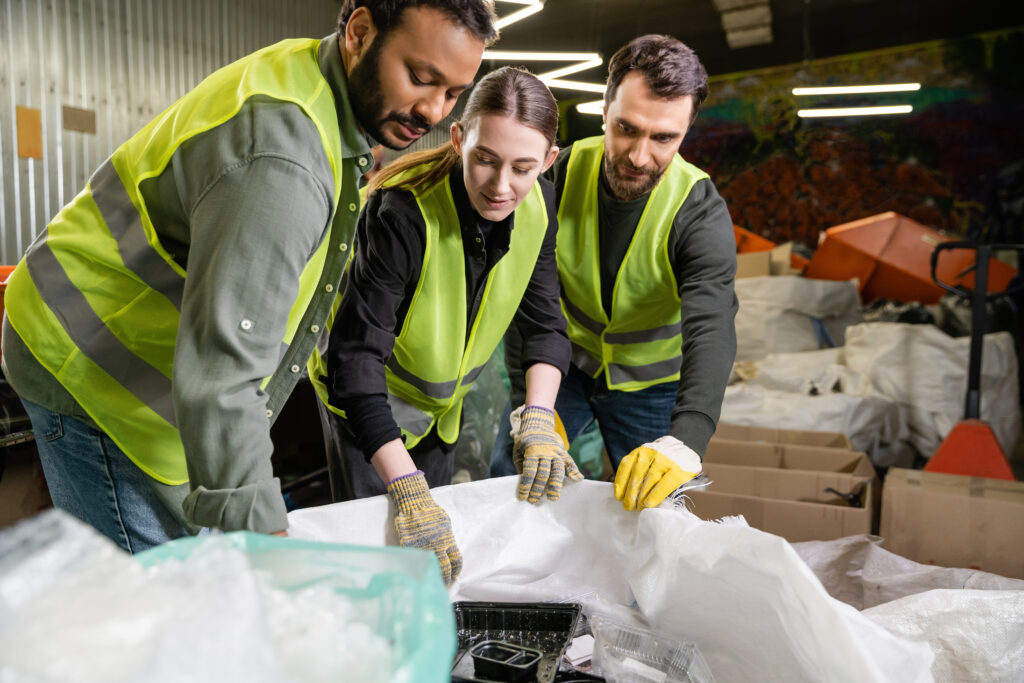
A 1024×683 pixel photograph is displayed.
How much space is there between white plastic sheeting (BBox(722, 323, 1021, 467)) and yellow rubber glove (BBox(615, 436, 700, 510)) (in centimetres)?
254

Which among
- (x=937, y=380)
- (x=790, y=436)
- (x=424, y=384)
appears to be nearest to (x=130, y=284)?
(x=424, y=384)

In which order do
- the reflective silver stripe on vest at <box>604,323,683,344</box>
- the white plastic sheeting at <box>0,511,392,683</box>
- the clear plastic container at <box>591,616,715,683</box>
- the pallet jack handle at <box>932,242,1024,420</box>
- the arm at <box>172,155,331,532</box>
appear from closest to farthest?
the white plastic sheeting at <box>0,511,392,683</box> → the arm at <box>172,155,331,532</box> → the clear plastic container at <box>591,616,715,683</box> → the reflective silver stripe on vest at <box>604,323,683,344</box> → the pallet jack handle at <box>932,242,1024,420</box>

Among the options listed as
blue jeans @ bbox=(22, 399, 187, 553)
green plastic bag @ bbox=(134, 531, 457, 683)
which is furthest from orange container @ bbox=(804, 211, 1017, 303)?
green plastic bag @ bbox=(134, 531, 457, 683)

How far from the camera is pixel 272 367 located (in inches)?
33.9

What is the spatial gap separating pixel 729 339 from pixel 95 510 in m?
1.23

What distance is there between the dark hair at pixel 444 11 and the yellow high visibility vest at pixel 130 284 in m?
0.10

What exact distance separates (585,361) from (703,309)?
446 mm

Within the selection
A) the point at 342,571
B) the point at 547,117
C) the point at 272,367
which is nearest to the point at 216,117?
the point at 272,367

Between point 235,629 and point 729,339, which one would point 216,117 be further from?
point 729,339

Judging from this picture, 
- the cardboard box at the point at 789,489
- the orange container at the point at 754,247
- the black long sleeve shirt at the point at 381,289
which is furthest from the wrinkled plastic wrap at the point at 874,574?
the orange container at the point at 754,247

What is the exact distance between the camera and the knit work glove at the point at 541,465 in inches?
51.4

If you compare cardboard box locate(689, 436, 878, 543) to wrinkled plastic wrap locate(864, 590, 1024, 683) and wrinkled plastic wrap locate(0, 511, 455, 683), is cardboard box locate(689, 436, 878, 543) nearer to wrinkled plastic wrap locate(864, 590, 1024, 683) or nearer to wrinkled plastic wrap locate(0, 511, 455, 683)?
wrinkled plastic wrap locate(864, 590, 1024, 683)

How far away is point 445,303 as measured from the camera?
145cm

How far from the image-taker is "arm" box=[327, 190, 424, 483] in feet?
4.06
